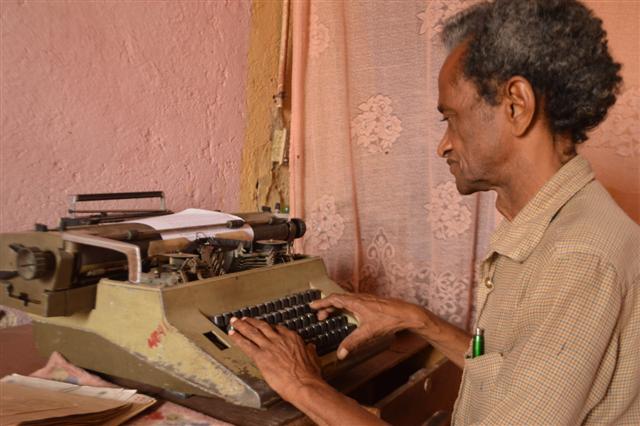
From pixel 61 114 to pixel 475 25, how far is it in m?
1.12

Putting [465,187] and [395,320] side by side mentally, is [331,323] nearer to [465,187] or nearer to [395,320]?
[395,320]

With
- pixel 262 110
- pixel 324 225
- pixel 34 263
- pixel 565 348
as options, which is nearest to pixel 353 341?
pixel 565 348

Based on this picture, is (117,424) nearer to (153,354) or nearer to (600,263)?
(153,354)

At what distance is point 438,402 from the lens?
1.39 metres

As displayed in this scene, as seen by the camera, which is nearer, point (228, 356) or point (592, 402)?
point (592, 402)

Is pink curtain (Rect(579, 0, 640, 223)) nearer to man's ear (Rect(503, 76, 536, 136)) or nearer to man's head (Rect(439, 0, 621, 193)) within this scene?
man's head (Rect(439, 0, 621, 193))

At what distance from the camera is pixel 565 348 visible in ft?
2.27

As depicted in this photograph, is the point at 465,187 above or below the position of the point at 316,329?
above

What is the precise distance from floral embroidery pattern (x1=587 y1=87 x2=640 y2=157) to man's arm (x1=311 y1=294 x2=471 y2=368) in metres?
0.75

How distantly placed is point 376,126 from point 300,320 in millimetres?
847

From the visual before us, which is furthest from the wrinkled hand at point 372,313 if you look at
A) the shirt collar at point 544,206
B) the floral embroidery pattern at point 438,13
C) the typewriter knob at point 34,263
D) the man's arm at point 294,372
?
the floral embroidery pattern at point 438,13

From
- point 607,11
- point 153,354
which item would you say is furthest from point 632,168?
point 153,354

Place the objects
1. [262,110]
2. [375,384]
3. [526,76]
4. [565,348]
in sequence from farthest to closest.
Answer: [262,110], [375,384], [526,76], [565,348]

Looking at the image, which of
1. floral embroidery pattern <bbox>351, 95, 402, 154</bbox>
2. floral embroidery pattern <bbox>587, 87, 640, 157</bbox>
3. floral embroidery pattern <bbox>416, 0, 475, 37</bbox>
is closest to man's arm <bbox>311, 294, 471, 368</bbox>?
floral embroidery pattern <bbox>351, 95, 402, 154</bbox>
